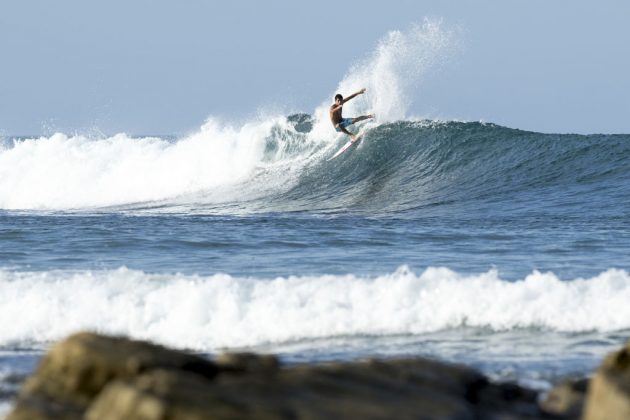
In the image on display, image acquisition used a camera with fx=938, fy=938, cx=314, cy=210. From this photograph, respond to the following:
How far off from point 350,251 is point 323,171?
11.7m

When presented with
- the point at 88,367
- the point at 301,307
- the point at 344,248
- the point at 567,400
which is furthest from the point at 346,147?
the point at 88,367

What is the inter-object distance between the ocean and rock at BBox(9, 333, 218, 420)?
1480 millimetres

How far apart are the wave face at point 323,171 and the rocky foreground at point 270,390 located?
12933mm

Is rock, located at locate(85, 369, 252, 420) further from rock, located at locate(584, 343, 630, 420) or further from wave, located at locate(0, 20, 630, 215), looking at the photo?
wave, located at locate(0, 20, 630, 215)

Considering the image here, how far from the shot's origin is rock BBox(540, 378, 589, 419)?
4.81 m

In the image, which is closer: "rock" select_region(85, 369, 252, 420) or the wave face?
"rock" select_region(85, 369, 252, 420)

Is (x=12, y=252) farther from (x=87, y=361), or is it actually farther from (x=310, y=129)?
(x=310, y=129)

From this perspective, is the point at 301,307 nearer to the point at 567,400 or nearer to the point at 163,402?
the point at 567,400

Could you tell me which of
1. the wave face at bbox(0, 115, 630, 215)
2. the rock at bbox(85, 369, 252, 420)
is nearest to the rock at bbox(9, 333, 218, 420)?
the rock at bbox(85, 369, 252, 420)

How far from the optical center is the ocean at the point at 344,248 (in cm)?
819

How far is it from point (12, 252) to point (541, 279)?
7.70 meters

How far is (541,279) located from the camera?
9.09 metres

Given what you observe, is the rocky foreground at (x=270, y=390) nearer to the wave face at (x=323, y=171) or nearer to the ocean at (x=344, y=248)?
the ocean at (x=344, y=248)

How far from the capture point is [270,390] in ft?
13.6
